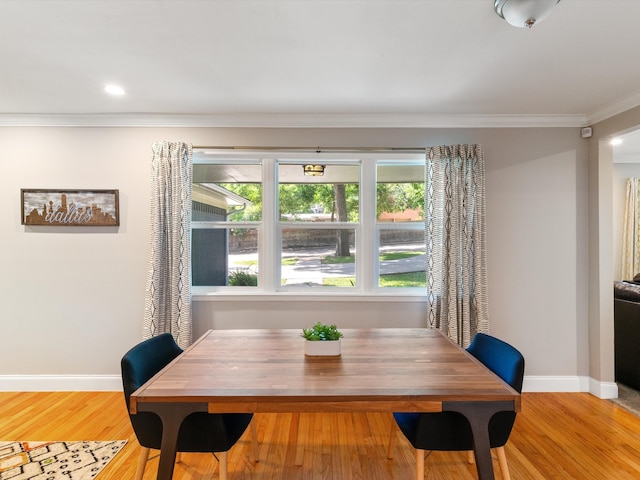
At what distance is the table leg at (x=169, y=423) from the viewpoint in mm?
1318

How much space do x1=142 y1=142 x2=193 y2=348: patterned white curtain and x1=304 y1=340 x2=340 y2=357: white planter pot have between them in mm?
1583

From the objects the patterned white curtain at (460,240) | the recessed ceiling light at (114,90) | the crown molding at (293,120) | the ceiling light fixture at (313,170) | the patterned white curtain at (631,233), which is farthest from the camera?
the patterned white curtain at (631,233)

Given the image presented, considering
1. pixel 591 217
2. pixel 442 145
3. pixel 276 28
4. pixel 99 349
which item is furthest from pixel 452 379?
pixel 99 349

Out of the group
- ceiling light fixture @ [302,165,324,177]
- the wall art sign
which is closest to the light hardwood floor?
the wall art sign

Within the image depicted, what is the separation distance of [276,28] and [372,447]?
2.53 m

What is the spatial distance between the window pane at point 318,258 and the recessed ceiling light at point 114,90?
66.0 inches

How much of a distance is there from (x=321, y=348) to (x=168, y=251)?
5.96 feet

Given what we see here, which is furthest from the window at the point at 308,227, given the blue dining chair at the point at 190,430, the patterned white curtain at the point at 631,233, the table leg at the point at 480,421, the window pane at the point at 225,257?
the patterned white curtain at the point at 631,233

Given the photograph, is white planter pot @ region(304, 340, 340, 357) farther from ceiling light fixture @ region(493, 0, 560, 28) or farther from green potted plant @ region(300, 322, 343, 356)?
ceiling light fixture @ region(493, 0, 560, 28)

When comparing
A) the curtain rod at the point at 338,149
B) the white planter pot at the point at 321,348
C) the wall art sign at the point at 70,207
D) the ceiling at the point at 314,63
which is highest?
the ceiling at the point at 314,63

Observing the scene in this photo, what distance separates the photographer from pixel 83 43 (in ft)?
6.20

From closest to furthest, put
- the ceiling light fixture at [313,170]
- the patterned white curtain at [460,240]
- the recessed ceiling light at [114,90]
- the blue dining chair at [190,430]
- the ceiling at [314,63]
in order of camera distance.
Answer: the blue dining chair at [190,430] → the ceiling at [314,63] → the recessed ceiling light at [114,90] → the patterned white curtain at [460,240] → the ceiling light fixture at [313,170]

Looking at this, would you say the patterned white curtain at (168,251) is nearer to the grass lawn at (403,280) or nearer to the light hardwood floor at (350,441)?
the light hardwood floor at (350,441)

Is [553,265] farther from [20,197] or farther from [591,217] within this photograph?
[20,197]
